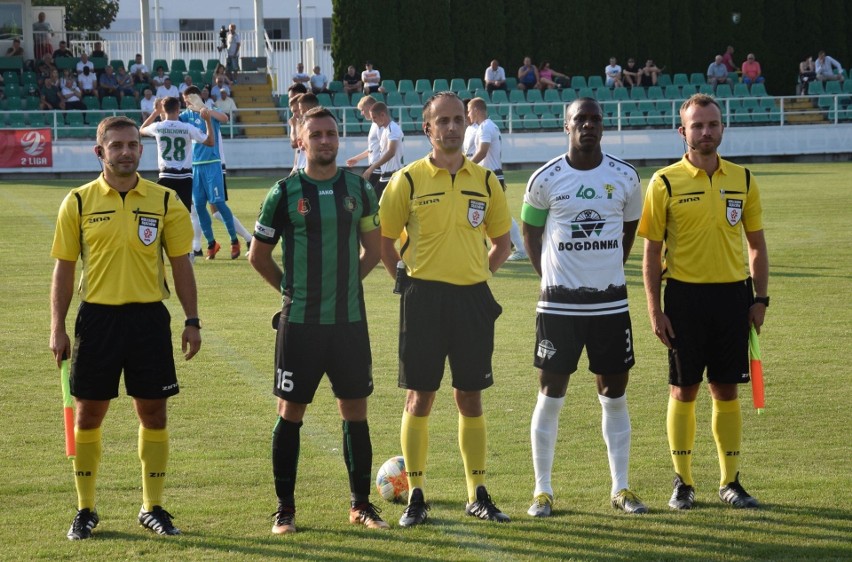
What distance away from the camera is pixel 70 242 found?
5527mm

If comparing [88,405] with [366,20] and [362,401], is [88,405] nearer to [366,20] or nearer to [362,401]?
[362,401]

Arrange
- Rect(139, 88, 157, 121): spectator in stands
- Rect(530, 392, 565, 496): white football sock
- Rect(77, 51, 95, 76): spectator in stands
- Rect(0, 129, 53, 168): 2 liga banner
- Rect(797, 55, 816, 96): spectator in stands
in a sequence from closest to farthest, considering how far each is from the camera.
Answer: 1. Rect(530, 392, 565, 496): white football sock
2. Rect(0, 129, 53, 168): 2 liga banner
3. Rect(139, 88, 157, 121): spectator in stands
4. Rect(77, 51, 95, 76): spectator in stands
5. Rect(797, 55, 816, 96): spectator in stands

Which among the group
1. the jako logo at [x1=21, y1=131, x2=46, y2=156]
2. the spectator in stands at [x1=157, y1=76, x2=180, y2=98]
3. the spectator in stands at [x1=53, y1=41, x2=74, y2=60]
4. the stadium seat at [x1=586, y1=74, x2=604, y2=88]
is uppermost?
the spectator in stands at [x1=53, y1=41, x2=74, y2=60]

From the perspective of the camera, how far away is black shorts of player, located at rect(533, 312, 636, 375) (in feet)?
19.0

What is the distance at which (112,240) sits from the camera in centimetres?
552

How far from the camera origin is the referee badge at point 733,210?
5969 millimetres

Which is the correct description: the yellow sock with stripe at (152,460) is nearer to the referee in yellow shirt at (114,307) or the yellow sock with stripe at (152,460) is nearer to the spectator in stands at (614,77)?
the referee in yellow shirt at (114,307)

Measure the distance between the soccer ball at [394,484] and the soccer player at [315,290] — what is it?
0.55 metres

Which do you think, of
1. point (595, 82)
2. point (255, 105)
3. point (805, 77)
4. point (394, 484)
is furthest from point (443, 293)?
point (805, 77)

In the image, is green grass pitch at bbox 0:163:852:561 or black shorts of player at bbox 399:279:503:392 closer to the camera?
green grass pitch at bbox 0:163:852:561

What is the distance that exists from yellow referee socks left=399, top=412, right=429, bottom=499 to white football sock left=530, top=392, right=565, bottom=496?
549 mm

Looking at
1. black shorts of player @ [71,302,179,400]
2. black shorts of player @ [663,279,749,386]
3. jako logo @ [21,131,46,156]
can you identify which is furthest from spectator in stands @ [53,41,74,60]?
black shorts of player @ [663,279,749,386]

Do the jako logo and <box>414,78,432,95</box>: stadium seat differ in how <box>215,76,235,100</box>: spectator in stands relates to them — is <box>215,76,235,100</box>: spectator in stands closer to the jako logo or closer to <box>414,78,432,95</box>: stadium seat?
the jako logo

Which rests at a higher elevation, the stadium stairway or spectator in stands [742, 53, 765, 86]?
spectator in stands [742, 53, 765, 86]
